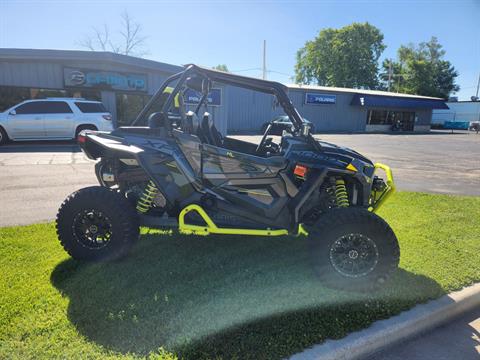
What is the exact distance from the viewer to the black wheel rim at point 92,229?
137 inches

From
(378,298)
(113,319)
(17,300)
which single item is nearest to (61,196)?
(17,300)

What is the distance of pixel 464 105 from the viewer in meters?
52.6

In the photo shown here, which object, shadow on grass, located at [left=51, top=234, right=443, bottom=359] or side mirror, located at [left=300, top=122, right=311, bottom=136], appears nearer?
shadow on grass, located at [left=51, top=234, right=443, bottom=359]

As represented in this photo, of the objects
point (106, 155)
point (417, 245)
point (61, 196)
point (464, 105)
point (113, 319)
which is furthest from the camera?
point (464, 105)

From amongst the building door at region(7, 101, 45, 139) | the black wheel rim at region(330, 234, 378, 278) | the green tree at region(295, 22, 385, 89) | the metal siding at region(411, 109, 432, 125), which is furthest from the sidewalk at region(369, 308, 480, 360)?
the green tree at region(295, 22, 385, 89)

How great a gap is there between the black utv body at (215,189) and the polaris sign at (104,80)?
15346mm

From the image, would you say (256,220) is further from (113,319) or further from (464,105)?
(464,105)

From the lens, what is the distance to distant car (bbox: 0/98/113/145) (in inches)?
504

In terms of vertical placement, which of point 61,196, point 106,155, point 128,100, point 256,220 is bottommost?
point 61,196

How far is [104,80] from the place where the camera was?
17.3m

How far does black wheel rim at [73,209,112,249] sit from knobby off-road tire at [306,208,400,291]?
2.20 metres

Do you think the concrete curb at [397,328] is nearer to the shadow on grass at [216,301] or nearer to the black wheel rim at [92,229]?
the shadow on grass at [216,301]

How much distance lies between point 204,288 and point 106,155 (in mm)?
1854

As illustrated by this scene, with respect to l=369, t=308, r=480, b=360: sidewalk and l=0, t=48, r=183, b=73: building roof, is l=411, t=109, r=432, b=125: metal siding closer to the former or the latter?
l=0, t=48, r=183, b=73: building roof
